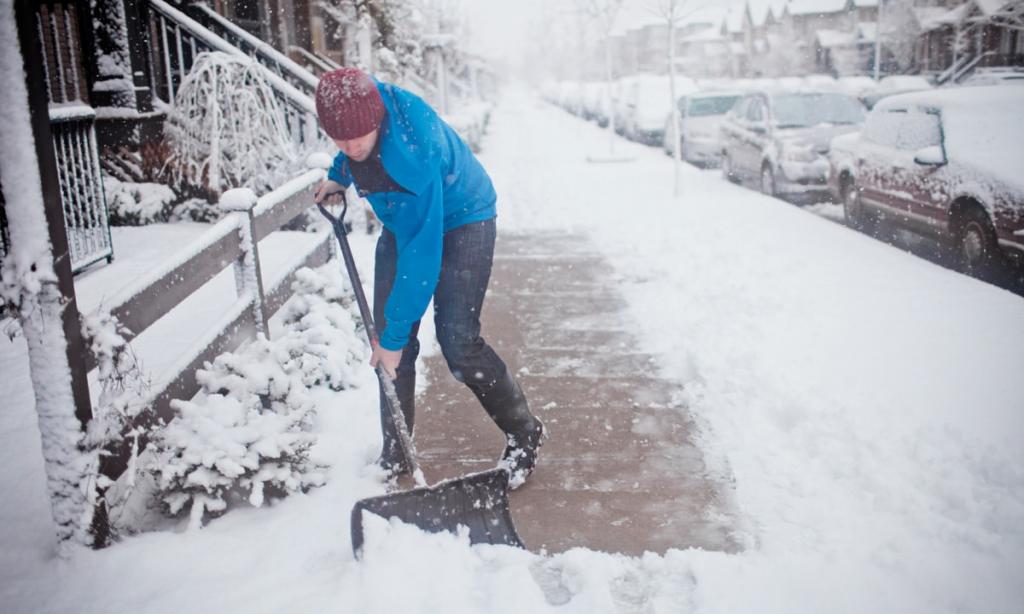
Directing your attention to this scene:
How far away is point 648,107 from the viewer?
2138 centimetres

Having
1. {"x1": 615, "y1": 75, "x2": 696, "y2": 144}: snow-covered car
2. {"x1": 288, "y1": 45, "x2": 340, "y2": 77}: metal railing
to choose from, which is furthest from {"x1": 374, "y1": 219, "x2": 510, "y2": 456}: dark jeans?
{"x1": 615, "y1": 75, "x2": 696, "y2": 144}: snow-covered car

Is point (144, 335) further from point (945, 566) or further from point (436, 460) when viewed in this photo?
point (945, 566)

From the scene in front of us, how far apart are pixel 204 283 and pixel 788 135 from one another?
9.90 metres

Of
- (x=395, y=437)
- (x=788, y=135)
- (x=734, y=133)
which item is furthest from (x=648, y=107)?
(x=395, y=437)

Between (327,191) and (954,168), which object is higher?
(327,191)

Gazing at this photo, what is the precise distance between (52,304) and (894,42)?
46.2 metres

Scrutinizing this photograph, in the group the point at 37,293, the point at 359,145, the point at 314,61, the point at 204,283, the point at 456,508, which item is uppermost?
the point at 314,61

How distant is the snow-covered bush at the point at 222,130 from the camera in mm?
7266

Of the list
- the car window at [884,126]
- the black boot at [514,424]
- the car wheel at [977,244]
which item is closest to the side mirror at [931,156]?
the car wheel at [977,244]

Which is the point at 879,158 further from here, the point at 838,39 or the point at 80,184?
the point at 838,39

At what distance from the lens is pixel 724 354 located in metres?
4.87

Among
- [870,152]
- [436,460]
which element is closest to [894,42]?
[870,152]

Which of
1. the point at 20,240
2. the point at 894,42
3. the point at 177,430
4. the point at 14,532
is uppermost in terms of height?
the point at 894,42

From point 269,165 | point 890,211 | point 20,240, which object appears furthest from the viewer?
point 890,211
